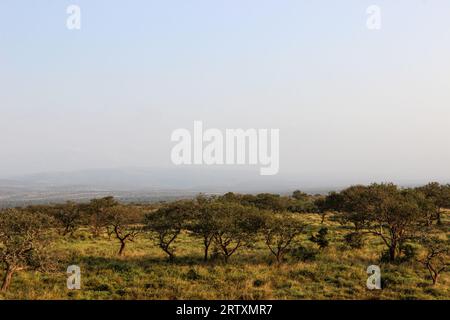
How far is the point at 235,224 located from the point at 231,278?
6704 millimetres

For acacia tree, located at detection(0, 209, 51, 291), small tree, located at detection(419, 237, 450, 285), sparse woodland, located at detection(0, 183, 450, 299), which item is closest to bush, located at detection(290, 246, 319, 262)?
sparse woodland, located at detection(0, 183, 450, 299)

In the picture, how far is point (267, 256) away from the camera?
1240 inches

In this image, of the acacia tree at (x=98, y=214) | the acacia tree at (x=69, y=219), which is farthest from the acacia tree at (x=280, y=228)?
the acacia tree at (x=69, y=219)

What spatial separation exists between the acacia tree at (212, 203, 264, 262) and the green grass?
5.52 ft

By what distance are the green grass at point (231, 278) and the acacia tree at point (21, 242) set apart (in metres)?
1.47

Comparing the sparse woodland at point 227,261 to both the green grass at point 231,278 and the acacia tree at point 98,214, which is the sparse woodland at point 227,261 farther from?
the acacia tree at point 98,214

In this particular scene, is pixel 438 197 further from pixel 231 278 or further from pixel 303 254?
pixel 231 278

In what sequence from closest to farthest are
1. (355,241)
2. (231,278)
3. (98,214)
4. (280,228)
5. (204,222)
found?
(231,278), (280,228), (204,222), (355,241), (98,214)

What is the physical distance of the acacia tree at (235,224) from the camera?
2967 cm

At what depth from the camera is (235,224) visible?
31.0 meters

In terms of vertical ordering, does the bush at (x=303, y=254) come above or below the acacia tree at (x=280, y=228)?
below

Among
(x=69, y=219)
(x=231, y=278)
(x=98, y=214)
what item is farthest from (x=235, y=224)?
(x=69, y=219)

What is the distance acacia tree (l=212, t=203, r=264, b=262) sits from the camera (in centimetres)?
2967
